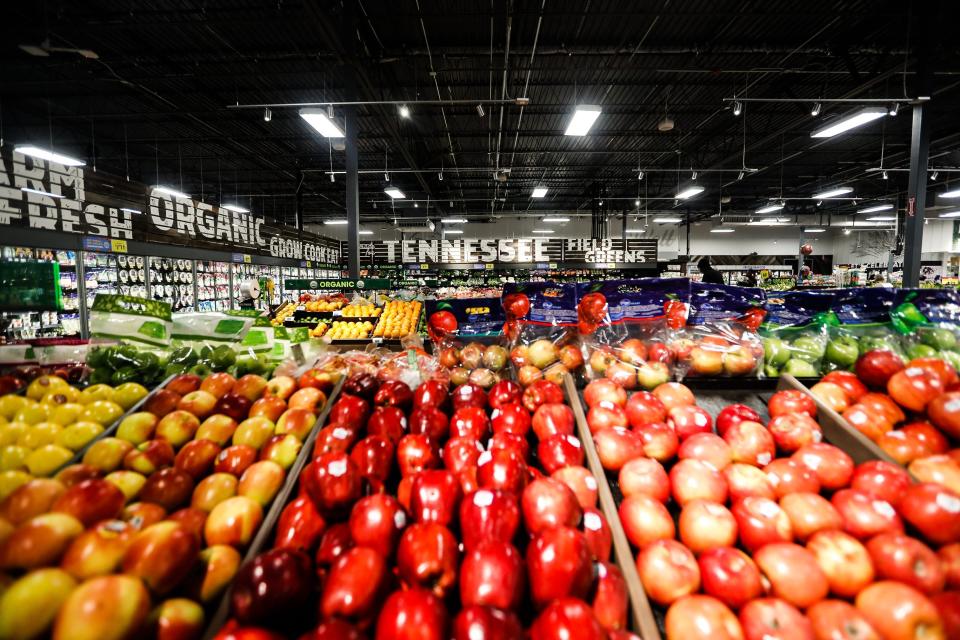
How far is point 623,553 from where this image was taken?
3.35ft

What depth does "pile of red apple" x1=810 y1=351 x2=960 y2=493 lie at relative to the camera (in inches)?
48.3

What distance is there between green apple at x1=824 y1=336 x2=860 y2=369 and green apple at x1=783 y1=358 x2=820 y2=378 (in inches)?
4.2

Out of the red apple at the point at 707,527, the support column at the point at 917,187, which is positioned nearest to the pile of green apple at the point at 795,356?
the red apple at the point at 707,527

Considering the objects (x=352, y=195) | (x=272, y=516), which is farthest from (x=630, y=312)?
(x=352, y=195)

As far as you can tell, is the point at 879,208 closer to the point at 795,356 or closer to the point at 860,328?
the point at 860,328

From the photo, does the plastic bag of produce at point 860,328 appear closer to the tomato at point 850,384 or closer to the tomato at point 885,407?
the tomato at point 850,384

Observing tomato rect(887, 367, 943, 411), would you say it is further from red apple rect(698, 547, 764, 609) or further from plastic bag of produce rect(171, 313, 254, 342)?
plastic bag of produce rect(171, 313, 254, 342)

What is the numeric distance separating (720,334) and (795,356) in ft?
1.26

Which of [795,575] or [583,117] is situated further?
[583,117]

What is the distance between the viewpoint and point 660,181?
16.3 metres

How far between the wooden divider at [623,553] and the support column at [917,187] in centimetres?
883

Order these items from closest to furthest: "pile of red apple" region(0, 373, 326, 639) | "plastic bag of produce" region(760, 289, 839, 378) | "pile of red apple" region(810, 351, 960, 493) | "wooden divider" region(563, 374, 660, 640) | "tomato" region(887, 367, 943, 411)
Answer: "pile of red apple" region(0, 373, 326, 639), "wooden divider" region(563, 374, 660, 640), "pile of red apple" region(810, 351, 960, 493), "tomato" region(887, 367, 943, 411), "plastic bag of produce" region(760, 289, 839, 378)

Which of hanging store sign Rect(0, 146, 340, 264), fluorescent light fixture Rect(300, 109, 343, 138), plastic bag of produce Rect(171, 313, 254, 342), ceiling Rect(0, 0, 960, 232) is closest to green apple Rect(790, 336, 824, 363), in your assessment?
plastic bag of produce Rect(171, 313, 254, 342)

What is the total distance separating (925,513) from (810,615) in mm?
474
